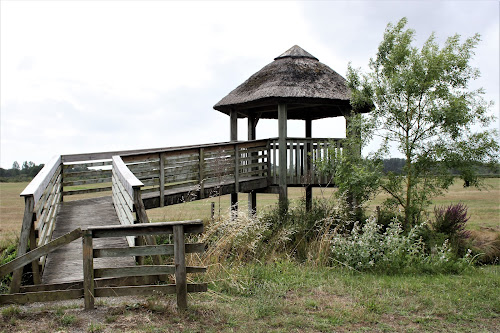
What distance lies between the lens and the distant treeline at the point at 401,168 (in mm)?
11478

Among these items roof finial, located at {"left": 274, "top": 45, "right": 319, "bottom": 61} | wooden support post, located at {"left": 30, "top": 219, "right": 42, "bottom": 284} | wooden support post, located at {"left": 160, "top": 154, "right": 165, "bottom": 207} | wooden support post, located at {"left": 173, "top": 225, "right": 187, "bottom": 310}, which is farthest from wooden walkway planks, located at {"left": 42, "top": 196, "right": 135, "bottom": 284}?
roof finial, located at {"left": 274, "top": 45, "right": 319, "bottom": 61}

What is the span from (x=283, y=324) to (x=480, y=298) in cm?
326

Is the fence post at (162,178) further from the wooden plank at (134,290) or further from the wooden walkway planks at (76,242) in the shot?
the wooden plank at (134,290)

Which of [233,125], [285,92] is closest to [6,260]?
[285,92]

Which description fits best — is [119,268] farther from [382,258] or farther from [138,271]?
[382,258]

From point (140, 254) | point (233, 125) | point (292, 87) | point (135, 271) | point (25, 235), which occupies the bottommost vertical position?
point (135, 271)

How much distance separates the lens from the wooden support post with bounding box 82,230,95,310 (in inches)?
209

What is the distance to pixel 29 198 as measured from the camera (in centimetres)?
580

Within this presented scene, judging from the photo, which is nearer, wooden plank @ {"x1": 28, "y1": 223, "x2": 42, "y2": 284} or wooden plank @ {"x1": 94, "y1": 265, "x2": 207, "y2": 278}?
wooden plank @ {"x1": 94, "y1": 265, "x2": 207, "y2": 278}

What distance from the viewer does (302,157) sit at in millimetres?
13516

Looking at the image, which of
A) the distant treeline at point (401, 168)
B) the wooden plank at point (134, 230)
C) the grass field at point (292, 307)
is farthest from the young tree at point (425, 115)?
the wooden plank at point (134, 230)

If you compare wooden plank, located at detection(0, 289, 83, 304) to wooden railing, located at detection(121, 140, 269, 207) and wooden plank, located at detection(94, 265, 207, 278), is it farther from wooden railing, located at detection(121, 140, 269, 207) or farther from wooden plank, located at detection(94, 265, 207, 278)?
wooden railing, located at detection(121, 140, 269, 207)

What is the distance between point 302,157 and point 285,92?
1947mm

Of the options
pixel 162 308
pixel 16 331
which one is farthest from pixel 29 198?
pixel 162 308
